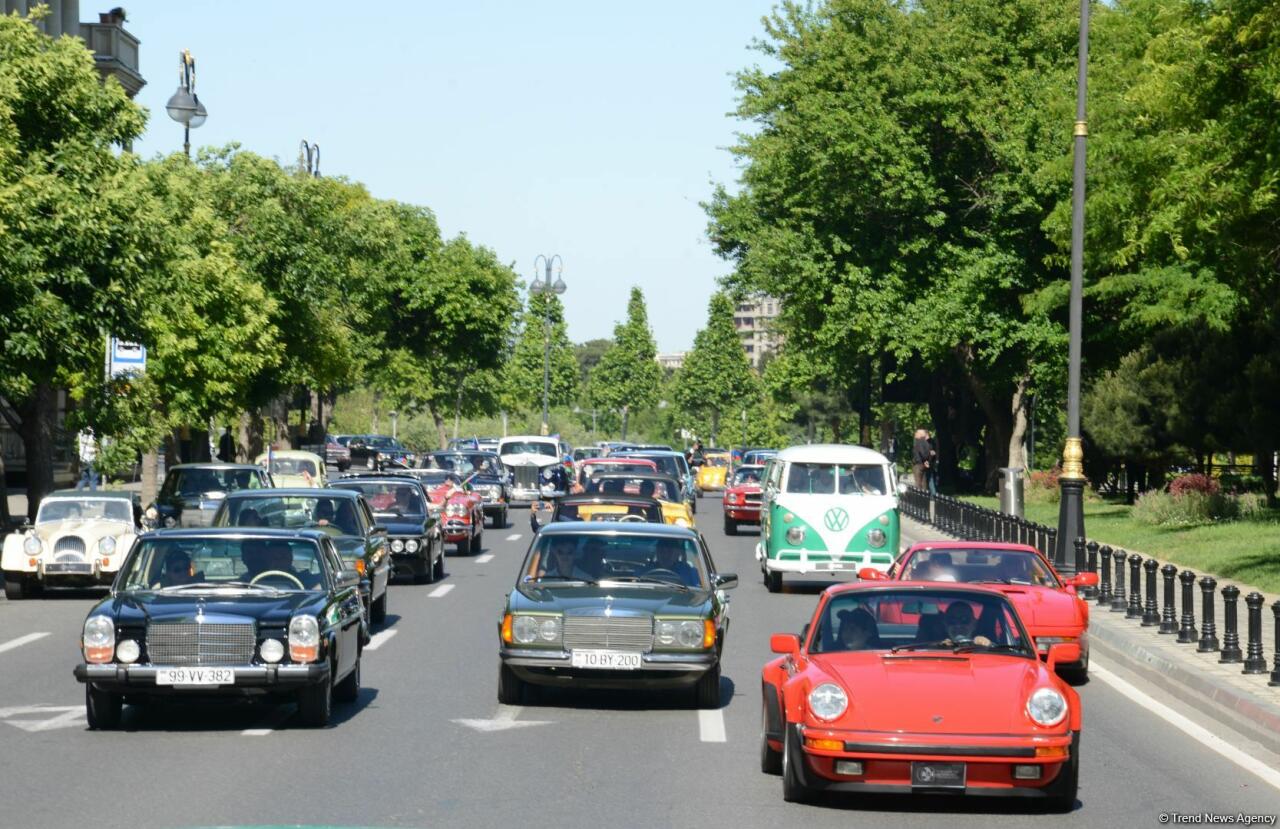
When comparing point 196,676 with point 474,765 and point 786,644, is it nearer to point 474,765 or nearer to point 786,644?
point 474,765

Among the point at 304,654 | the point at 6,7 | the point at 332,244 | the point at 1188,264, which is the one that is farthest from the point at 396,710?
the point at 6,7

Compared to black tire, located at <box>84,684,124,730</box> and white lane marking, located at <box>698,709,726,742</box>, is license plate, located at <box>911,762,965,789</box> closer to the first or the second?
white lane marking, located at <box>698,709,726,742</box>

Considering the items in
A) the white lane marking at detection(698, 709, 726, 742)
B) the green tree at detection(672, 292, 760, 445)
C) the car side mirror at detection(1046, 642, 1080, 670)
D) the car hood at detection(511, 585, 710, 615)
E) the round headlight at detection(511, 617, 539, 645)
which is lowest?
the white lane marking at detection(698, 709, 726, 742)

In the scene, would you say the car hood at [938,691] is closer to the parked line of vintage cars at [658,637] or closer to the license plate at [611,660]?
the parked line of vintage cars at [658,637]

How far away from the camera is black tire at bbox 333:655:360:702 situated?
1453cm

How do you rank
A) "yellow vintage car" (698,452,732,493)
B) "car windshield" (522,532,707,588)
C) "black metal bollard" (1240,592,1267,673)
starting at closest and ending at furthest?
1. "car windshield" (522,532,707,588)
2. "black metal bollard" (1240,592,1267,673)
3. "yellow vintage car" (698,452,732,493)

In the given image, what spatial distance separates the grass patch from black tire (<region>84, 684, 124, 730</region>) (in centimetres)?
1571

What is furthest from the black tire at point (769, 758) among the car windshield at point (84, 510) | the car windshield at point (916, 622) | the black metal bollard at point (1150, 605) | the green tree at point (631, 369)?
the green tree at point (631, 369)

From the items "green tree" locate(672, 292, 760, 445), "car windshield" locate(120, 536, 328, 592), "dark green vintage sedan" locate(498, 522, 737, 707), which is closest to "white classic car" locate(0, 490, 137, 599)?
"car windshield" locate(120, 536, 328, 592)

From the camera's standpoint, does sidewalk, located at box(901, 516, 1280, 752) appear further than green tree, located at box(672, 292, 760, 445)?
No

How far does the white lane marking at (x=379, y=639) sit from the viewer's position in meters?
19.2

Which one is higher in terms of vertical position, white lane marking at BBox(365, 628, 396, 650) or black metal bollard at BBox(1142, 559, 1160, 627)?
black metal bollard at BBox(1142, 559, 1160, 627)

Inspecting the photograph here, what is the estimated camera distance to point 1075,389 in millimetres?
27438

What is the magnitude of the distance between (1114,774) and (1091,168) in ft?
94.0
